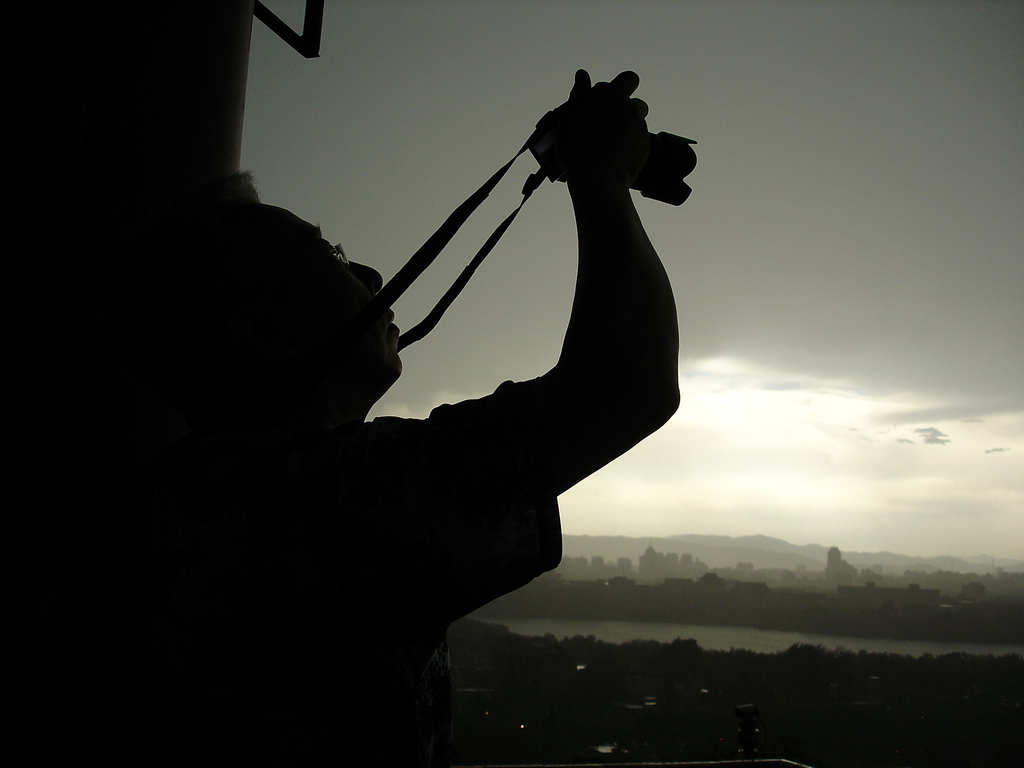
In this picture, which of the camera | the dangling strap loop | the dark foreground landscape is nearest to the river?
the dark foreground landscape

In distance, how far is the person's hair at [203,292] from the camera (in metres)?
0.80

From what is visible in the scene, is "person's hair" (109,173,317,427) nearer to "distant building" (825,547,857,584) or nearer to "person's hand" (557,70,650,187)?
"person's hand" (557,70,650,187)

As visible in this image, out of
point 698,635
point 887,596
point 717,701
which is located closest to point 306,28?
point 717,701

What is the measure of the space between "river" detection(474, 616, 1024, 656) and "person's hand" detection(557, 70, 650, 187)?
61493 mm

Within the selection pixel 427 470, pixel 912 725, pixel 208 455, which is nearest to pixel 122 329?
pixel 208 455

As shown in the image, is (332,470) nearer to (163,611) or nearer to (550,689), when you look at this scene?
(163,611)

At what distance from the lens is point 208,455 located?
2.26ft

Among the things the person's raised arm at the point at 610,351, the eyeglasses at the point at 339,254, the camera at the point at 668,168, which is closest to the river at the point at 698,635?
the camera at the point at 668,168

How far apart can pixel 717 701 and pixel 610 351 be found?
61.8m

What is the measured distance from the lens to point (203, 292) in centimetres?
80

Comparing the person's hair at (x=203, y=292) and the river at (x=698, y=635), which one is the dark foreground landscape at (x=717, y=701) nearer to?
the river at (x=698, y=635)

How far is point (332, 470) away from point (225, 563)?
0.13 metres

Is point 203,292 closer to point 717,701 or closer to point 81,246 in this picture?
point 81,246

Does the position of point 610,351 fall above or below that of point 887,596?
above
